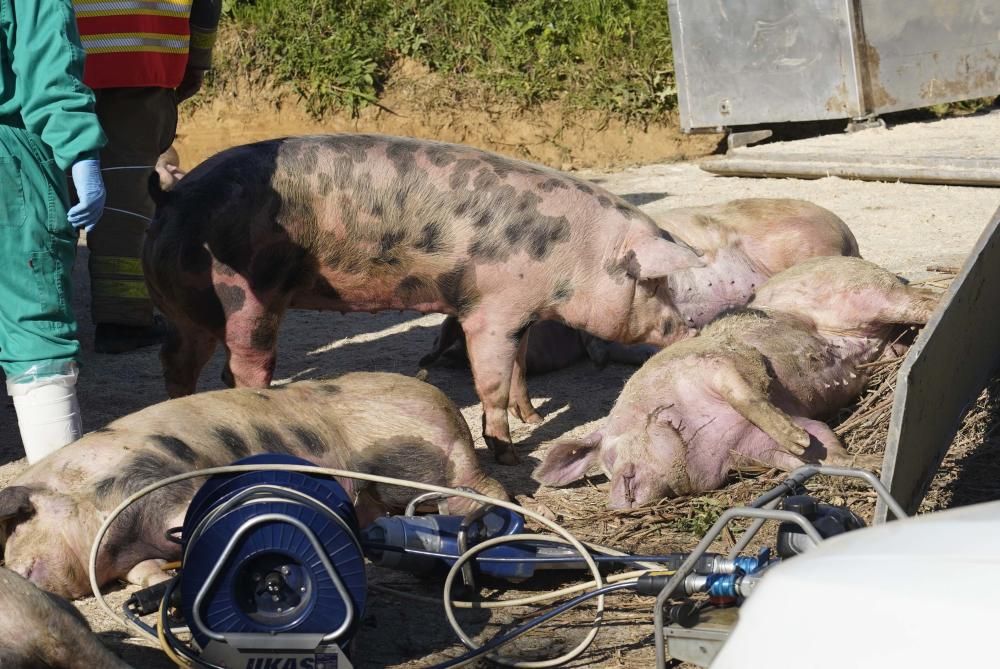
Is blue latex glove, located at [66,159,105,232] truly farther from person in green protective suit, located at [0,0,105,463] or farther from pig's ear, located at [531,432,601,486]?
pig's ear, located at [531,432,601,486]

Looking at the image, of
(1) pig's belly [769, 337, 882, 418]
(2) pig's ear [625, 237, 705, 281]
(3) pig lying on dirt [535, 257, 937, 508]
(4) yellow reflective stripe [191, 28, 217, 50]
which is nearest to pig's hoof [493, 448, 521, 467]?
(3) pig lying on dirt [535, 257, 937, 508]

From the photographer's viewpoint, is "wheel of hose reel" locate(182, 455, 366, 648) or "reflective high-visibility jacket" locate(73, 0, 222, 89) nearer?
"wheel of hose reel" locate(182, 455, 366, 648)

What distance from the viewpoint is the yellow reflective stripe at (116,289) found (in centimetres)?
700

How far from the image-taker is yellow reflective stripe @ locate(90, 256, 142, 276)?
6.93 m

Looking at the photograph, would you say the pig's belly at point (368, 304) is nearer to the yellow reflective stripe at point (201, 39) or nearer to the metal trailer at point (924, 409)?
the yellow reflective stripe at point (201, 39)

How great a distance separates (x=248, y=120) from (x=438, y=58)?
1.93m

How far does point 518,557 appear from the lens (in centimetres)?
362

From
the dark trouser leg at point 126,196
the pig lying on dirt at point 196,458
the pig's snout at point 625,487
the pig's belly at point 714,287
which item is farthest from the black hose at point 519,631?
the dark trouser leg at point 126,196

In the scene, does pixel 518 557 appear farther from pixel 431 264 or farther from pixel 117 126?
pixel 117 126

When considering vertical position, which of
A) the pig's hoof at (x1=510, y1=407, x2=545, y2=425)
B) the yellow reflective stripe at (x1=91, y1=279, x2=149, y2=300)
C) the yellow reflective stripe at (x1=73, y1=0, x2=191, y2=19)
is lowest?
the pig's hoof at (x1=510, y1=407, x2=545, y2=425)

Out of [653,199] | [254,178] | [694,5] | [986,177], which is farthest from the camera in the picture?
[694,5]

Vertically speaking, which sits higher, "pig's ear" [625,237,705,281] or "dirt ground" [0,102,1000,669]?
"pig's ear" [625,237,705,281]

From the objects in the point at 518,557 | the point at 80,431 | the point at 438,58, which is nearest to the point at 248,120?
the point at 438,58

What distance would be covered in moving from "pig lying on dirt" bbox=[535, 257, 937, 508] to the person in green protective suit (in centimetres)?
174
